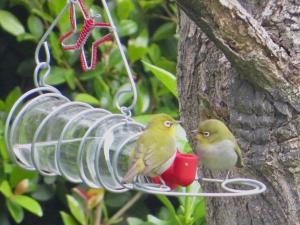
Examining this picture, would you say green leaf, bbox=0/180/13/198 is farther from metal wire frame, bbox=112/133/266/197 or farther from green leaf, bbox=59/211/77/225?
metal wire frame, bbox=112/133/266/197

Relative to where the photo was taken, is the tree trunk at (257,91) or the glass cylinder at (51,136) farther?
the glass cylinder at (51,136)

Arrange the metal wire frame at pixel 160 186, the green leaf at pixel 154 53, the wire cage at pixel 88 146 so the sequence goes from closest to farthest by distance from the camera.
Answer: the metal wire frame at pixel 160 186 → the wire cage at pixel 88 146 → the green leaf at pixel 154 53

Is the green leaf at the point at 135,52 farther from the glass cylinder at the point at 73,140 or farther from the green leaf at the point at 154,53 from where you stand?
the glass cylinder at the point at 73,140

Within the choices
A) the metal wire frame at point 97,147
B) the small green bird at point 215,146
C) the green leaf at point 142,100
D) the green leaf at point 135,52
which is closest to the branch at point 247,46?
the small green bird at point 215,146

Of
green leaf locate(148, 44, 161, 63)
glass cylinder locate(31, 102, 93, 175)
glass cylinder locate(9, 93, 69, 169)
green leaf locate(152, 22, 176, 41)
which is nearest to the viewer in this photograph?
glass cylinder locate(31, 102, 93, 175)

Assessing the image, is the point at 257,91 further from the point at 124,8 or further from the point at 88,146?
the point at 124,8

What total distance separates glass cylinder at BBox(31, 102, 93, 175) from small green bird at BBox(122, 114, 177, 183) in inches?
11.4

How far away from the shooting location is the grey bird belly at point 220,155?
198 centimetres


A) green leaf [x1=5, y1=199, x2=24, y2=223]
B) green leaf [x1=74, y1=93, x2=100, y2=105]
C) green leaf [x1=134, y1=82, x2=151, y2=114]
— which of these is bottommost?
green leaf [x1=5, y1=199, x2=24, y2=223]

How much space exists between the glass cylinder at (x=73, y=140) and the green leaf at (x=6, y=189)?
1237mm

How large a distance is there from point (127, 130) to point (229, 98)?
294 mm

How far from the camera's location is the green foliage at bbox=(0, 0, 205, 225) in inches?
136

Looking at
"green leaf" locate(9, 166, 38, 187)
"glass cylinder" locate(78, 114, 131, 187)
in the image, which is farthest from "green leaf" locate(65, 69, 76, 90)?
"glass cylinder" locate(78, 114, 131, 187)

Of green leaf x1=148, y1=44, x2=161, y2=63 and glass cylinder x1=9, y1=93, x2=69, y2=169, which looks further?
green leaf x1=148, y1=44, x2=161, y2=63
